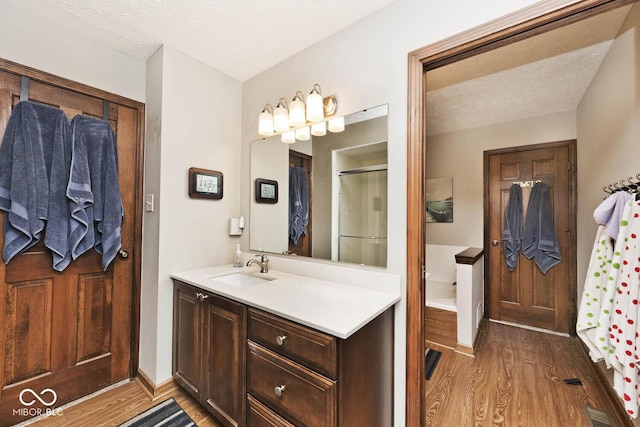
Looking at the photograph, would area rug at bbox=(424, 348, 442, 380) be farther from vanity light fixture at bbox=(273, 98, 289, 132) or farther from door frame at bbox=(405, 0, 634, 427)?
vanity light fixture at bbox=(273, 98, 289, 132)

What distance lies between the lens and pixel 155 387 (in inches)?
70.5

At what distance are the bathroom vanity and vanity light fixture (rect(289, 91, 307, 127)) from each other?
111cm

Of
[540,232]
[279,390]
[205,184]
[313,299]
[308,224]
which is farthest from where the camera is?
[540,232]

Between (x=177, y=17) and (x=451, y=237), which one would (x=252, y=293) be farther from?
(x=451, y=237)

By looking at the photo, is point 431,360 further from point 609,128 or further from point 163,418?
point 609,128

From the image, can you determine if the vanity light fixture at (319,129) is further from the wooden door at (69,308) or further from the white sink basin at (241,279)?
the wooden door at (69,308)

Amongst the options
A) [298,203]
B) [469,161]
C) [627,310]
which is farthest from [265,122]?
[469,161]

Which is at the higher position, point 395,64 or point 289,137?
point 395,64

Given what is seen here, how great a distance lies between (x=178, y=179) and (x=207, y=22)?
1058mm

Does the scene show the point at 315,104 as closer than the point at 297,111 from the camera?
Yes

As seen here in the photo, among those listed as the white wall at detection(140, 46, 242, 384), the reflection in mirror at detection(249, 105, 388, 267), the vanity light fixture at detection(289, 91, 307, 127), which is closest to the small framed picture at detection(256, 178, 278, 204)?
the reflection in mirror at detection(249, 105, 388, 267)

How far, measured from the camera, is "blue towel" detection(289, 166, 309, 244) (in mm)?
1953

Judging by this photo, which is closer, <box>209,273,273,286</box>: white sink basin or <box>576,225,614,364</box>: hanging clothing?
<box>576,225,614,364</box>: hanging clothing

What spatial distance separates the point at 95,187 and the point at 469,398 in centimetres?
297
